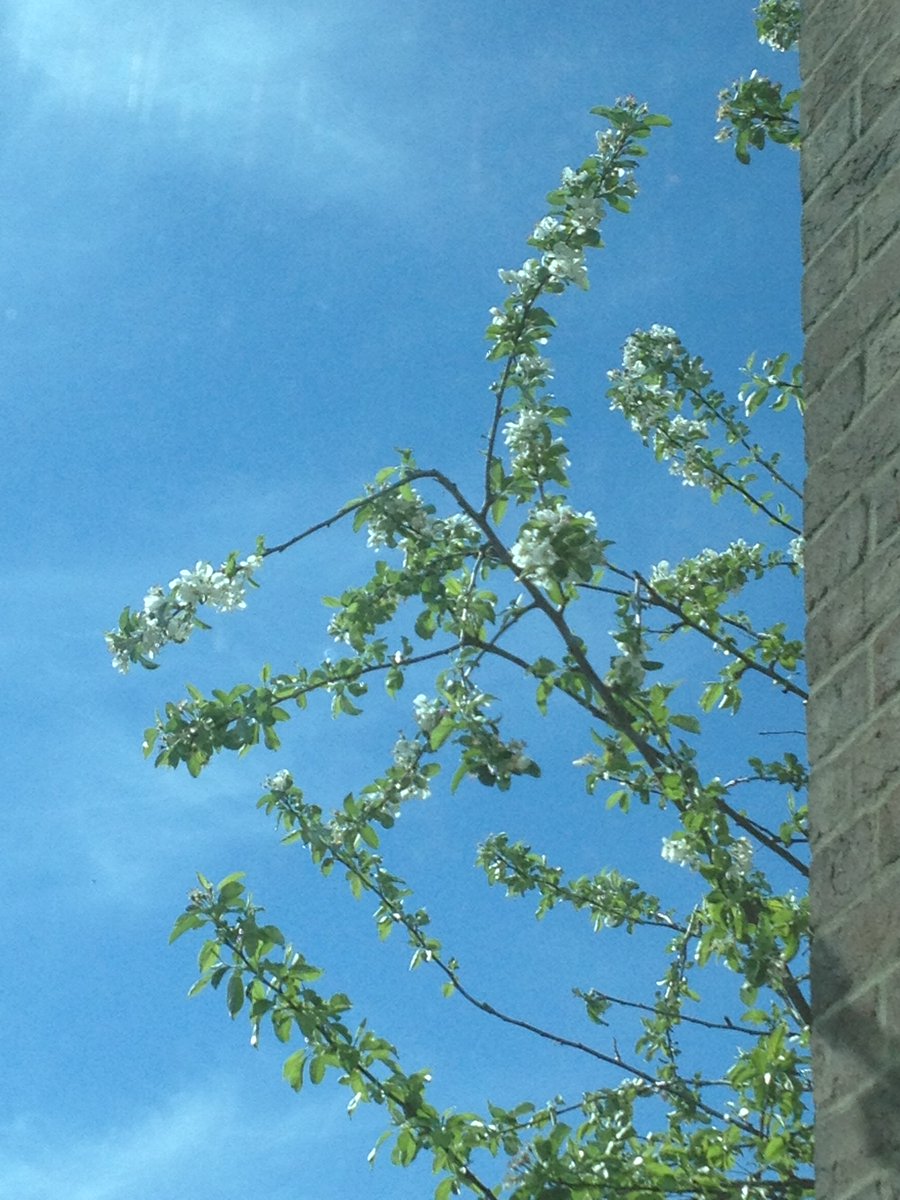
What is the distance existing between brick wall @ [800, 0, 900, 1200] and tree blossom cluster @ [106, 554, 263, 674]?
72.6 inches

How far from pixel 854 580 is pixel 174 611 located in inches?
83.3

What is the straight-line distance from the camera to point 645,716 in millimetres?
3541

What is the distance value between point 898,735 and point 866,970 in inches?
13.3

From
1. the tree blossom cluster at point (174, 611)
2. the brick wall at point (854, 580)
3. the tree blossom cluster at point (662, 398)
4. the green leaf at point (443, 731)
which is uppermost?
the tree blossom cluster at point (662, 398)

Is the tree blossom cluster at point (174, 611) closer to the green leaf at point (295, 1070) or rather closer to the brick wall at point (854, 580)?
the green leaf at point (295, 1070)

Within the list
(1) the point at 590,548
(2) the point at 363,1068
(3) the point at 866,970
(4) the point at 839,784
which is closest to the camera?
(3) the point at 866,970

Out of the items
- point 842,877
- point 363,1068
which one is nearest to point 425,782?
point 363,1068

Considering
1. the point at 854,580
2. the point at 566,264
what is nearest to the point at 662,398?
the point at 566,264

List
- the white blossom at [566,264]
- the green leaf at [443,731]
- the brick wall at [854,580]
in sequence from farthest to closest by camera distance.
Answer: the white blossom at [566,264] < the green leaf at [443,731] < the brick wall at [854,580]

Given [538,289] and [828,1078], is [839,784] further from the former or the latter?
[538,289]

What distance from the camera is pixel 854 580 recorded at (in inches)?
91.4

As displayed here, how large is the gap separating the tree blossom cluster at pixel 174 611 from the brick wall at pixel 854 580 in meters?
1.84

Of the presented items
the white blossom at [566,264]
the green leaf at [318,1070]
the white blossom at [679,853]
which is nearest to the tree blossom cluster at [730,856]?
the white blossom at [679,853]

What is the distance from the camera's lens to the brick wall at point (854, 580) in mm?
1996
